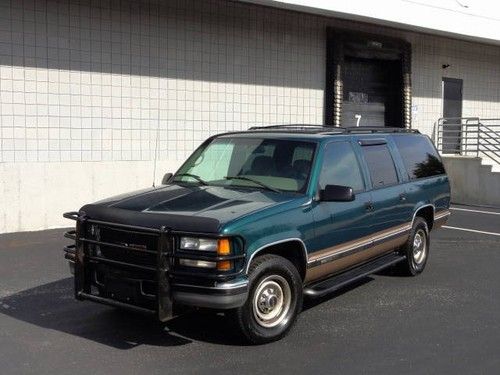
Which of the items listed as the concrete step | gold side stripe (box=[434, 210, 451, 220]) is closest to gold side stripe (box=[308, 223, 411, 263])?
gold side stripe (box=[434, 210, 451, 220])

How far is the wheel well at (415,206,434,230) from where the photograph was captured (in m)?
7.90

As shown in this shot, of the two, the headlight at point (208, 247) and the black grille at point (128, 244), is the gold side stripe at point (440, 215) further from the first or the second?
the black grille at point (128, 244)

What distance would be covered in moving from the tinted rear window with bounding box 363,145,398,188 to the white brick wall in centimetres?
595

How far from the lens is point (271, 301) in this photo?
524cm

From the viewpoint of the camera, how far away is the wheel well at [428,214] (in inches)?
311

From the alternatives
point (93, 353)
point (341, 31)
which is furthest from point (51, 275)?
point (341, 31)

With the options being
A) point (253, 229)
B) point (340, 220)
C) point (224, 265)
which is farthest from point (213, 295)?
point (340, 220)

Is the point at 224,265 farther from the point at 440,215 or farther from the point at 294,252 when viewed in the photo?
the point at 440,215

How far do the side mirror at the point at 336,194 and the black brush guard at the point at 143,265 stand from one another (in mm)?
1164

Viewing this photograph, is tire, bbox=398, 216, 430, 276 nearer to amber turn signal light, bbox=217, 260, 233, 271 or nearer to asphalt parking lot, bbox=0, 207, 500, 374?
asphalt parking lot, bbox=0, 207, 500, 374

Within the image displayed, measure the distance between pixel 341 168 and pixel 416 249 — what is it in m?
2.17

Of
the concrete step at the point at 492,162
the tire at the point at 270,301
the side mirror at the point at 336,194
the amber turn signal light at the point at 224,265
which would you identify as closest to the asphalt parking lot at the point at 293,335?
the tire at the point at 270,301

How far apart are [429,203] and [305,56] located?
752cm

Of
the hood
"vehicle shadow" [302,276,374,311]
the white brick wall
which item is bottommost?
"vehicle shadow" [302,276,374,311]
